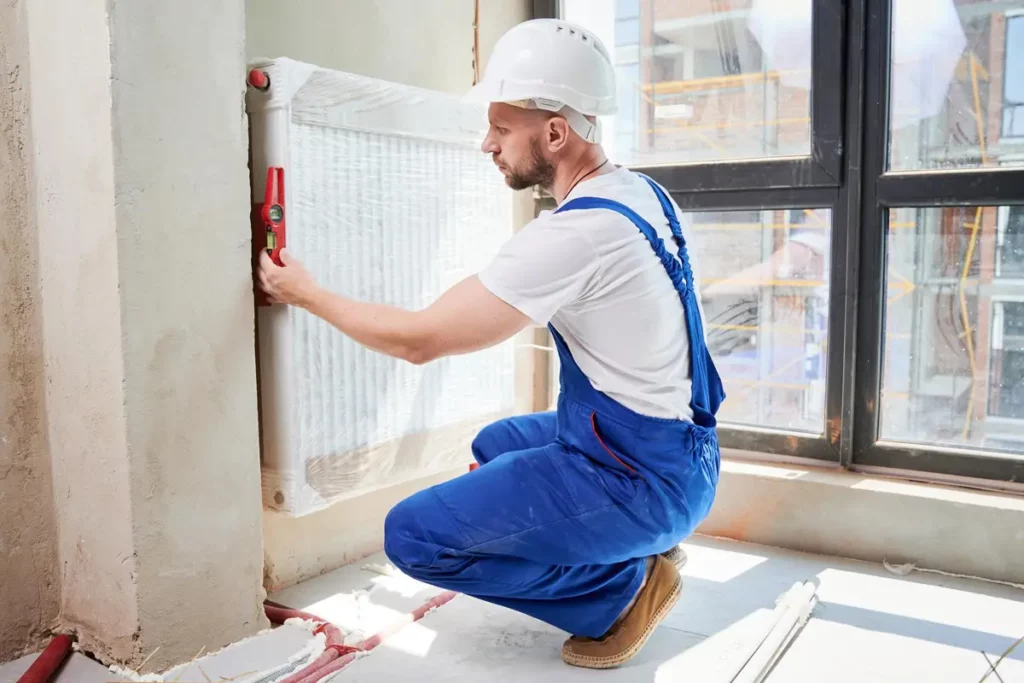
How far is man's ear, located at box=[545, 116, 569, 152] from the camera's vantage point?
1.64m

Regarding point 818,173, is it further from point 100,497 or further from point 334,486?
point 100,497

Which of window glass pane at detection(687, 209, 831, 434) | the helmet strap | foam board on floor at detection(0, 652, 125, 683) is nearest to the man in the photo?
the helmet strap

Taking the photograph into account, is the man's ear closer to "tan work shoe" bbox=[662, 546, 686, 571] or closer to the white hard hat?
the white hard hat

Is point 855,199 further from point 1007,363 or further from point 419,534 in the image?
point 419,534

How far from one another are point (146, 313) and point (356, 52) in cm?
87

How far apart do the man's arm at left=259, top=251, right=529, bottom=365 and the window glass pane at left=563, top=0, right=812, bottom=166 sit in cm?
116

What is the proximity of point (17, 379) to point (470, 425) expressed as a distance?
0.98 metres

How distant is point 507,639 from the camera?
1746mm

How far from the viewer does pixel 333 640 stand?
168 cm

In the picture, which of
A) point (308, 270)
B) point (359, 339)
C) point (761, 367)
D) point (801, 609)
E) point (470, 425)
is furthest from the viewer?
point (761, 367)

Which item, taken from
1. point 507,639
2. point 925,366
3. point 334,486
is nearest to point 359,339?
point 334,486

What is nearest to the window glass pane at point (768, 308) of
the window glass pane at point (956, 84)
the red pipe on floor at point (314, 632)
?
the window glass pane at point (956, 84)

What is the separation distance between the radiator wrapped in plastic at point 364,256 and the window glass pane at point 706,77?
598 mm

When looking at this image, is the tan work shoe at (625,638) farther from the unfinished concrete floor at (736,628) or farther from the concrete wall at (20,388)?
the concrete wall at (20,388)
